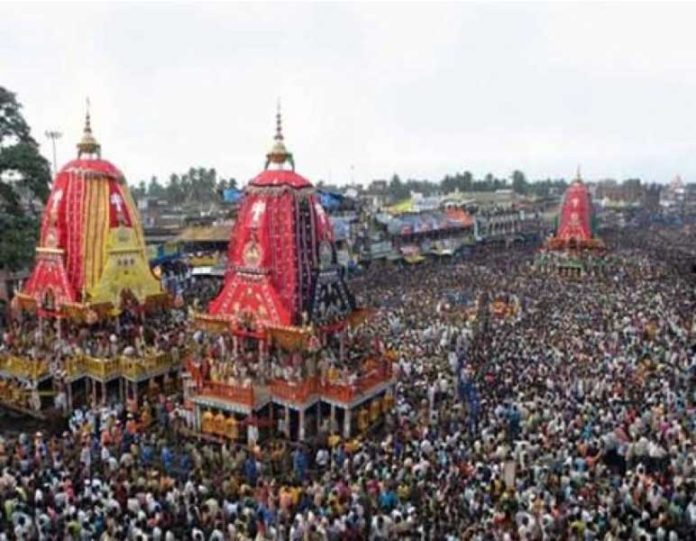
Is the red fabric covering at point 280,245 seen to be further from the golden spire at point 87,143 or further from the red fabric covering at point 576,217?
the red fabric covering at point 576,217

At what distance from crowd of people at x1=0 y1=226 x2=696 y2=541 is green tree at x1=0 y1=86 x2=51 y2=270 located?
8798 millimetres

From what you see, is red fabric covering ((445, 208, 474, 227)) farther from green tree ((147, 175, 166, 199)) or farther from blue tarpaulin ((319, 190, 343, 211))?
green tree ((147, 175, 166, 199))

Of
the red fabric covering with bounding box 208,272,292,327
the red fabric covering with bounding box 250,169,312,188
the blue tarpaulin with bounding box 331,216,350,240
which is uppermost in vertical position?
the red fabric covering with bounding box 250,169,312,188

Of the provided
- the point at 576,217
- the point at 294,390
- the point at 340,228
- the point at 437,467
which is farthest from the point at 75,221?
the point at 576,217

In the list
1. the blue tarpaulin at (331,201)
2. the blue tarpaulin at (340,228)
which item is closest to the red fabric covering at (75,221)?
the blue tarpaulin at (340,228)

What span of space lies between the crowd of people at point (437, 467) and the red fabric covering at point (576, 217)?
86.2 ft

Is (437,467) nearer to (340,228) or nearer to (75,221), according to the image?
(75,221)

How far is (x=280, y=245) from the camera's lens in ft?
60.3

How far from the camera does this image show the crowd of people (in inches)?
495

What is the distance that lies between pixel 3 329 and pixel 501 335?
17.9m

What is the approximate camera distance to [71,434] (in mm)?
17734

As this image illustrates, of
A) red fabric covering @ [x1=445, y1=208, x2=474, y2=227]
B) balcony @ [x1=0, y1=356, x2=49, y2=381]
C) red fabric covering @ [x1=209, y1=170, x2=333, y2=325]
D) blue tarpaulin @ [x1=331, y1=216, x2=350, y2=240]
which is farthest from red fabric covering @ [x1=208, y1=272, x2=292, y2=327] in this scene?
red fabric covering @ [x1=445, y1=208, x2=474, y2=227]

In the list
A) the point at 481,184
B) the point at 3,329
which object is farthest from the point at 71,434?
the point at 481,184

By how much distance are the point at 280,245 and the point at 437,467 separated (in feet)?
21.5
